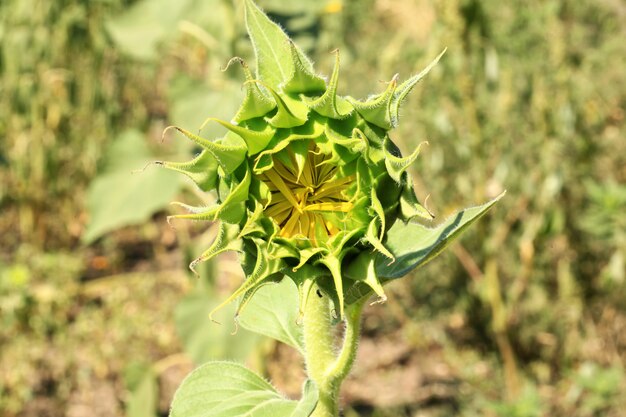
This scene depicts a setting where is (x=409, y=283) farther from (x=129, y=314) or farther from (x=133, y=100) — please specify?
(x=133, y=100)

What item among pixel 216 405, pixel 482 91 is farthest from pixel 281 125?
pixel 482 91

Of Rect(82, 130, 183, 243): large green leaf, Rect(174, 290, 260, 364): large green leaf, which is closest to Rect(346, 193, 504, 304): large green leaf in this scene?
Rect(174, 290, 260, 364): large green leaf

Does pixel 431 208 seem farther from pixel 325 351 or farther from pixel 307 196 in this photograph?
pixel 307 196

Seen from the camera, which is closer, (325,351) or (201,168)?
(201,168)

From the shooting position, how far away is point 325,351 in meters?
1.09

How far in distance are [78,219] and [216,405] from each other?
3.49 metres

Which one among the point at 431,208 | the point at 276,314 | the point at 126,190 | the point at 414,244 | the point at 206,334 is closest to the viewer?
the point at 414,244

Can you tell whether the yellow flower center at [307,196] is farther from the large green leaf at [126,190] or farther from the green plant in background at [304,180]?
the large green leaf at [126,190]

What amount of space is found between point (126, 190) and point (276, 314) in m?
1.58

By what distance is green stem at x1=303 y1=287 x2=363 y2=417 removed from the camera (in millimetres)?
1069

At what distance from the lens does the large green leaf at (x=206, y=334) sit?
2299mm

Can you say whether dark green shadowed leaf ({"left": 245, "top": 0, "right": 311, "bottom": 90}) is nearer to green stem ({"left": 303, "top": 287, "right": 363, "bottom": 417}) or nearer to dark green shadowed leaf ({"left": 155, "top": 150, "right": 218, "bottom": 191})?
dark green shadowed leaf ({"left": 155, "top": 150, "right": 218, "bottom": 191})

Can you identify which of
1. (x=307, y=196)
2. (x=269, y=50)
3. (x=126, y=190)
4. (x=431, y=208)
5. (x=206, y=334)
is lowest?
(x=431, y=208)

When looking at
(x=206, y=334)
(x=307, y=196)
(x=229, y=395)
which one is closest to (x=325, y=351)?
(x=229, y=395)
